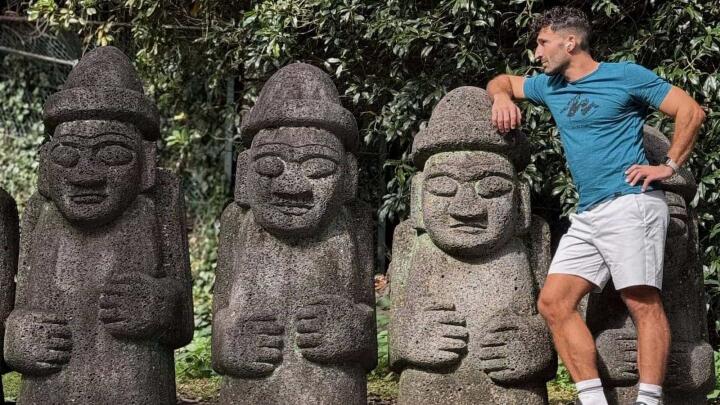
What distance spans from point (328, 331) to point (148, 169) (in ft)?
4.08

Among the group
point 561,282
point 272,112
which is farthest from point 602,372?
point 272,112

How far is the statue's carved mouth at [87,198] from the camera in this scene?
511 cm

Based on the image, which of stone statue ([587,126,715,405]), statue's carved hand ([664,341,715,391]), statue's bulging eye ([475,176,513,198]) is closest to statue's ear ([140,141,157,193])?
statue's bulging eye ([475,176,513,198])

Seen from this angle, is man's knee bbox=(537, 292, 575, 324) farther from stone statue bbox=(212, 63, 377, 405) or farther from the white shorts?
stone statue bbox=(212, 63, 377, 405)

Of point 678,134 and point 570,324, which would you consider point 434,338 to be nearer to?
point 570,324

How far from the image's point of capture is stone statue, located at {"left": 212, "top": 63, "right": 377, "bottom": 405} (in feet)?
16.5

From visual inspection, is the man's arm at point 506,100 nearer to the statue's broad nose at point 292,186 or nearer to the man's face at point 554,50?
the man's face at point 554,50

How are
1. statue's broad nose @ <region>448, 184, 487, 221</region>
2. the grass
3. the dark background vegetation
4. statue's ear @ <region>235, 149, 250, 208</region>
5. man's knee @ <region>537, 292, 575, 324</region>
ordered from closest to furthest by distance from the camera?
1. man's knee @ <region>537, 292, 575, 324</region>
2. statue's broad nose @ <region>448, 184, 487, 221</region>
3. statue's ear @ <region>235, 149, 250, 208</region>
4. the dark background vegetation
5. the grass

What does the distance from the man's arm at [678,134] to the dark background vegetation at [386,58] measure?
83.4 inches

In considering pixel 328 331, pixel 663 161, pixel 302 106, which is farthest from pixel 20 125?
pixel 663 161

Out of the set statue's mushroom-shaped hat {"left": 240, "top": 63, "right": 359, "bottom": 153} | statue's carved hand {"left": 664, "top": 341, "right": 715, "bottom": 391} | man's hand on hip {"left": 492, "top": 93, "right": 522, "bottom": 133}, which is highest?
statue's mushroom-shaped hat {"left": 240, "top": 63, "right": 359, "bottom": 153}

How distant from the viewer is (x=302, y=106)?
5.23 m

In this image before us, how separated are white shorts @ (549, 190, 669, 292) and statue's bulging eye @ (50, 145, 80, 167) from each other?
240 centimetres

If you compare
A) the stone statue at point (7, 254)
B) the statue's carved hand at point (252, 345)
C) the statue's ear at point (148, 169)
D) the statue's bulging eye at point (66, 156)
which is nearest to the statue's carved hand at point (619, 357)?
the statue's carved hand at point (252, 345)
